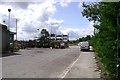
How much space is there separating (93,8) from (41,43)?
66525mm

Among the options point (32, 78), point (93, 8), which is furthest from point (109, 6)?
point (93, 8)

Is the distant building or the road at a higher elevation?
the distant building

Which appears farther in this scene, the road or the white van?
the white van

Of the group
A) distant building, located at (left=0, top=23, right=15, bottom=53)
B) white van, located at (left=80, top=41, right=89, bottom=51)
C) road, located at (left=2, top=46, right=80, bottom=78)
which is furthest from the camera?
white van, located at (left=80, top=41, right=89, bottom=51)

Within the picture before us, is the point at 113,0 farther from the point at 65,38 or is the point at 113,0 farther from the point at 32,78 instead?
the point at 65,38

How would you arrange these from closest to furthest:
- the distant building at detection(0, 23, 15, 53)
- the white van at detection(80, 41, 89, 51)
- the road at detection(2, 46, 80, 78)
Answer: the road at detection(2, 46, 80, 78) < the distant building at detection(0, 23, 15, 53) < the white van at detection(80, 41, 89, 51)

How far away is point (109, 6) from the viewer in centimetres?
1249

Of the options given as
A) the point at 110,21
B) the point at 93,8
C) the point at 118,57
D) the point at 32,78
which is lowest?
the point at 32,78

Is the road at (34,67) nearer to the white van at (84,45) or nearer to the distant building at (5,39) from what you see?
the distant building at (5,39)

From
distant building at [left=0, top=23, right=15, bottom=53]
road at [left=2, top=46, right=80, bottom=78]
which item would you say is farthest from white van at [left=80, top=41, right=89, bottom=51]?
road at [left=2, top=46, right=80, bottom=78]

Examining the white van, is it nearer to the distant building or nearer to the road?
the distant building

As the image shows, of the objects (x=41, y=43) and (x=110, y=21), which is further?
(x=41, y=43)

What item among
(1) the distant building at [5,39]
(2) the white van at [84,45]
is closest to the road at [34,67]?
(1) the distant building at [5,39]

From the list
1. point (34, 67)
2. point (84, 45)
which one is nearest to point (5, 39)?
point (84, 45)
